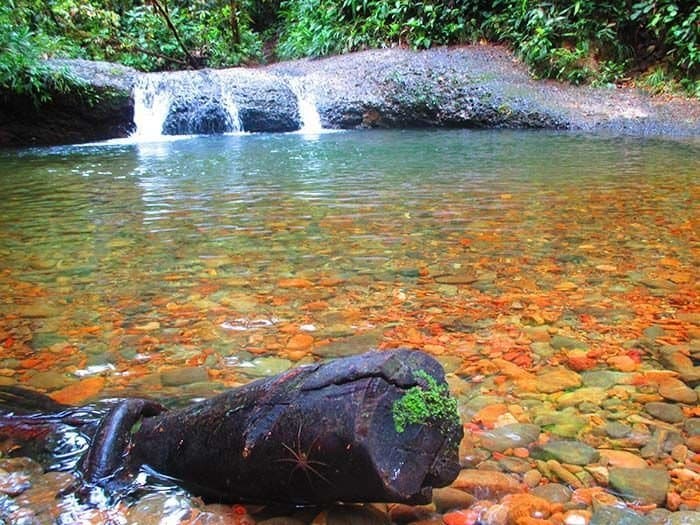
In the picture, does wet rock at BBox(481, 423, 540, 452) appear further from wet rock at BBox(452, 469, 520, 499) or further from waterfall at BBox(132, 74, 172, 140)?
waterfall at BBox(132, 74, 172, 140)

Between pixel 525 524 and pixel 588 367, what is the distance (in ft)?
3.29

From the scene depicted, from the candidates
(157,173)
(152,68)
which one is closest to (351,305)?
(157,173)

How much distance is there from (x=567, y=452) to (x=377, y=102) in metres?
11.6

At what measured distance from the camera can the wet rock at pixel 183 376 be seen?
7.63ft

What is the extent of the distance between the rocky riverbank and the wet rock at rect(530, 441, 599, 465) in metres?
10.2

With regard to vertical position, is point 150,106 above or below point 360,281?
above

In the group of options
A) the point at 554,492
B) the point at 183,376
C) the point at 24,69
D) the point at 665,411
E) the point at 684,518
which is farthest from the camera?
the point at 24,69

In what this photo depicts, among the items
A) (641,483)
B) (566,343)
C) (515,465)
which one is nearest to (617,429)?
(641,483)

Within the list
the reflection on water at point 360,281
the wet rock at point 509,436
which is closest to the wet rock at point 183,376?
the reflection on water at point 360,281

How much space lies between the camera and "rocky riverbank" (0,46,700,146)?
11.2 metres

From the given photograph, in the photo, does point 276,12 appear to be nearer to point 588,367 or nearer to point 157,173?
point 157,173

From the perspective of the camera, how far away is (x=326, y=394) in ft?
4.66

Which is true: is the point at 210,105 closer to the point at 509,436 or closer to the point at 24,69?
the point at 24,69

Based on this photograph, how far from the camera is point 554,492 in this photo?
164 cm
